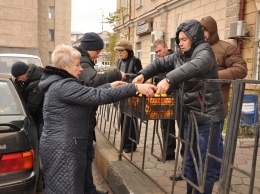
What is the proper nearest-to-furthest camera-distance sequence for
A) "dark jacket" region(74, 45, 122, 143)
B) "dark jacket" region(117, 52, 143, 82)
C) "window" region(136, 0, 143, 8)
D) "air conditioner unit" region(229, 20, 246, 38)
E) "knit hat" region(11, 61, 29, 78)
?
"dark jacket" region(74, 45, 122, 143) < "knit hat" region(11, 61, 29, 78) < "dark jacket" region(117, 52, 143, 82) < "air conditioner unit" region(229, 20, 246, 38) < "window" region(136, 0, 143, 8)

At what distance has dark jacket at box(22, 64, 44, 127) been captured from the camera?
343 cm

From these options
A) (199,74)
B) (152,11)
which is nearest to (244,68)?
(199,74)

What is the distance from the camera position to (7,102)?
2.94 meters

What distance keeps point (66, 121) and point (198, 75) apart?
3.66ft

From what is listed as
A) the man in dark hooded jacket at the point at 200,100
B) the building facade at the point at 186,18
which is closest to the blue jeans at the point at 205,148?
the man in dark hooded jacket at the point at 200,100

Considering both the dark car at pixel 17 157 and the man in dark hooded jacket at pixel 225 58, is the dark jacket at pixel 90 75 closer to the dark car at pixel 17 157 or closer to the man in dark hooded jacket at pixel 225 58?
the dark car at pixel 17 157

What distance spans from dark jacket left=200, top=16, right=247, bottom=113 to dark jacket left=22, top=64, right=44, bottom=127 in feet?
7.01

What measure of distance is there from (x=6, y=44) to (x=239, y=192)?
29756 millimetres

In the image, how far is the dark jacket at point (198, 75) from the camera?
2.20 metres

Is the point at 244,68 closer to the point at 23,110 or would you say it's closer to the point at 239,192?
the point at 239,192

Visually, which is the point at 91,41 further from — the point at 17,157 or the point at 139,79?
the point at 17,157

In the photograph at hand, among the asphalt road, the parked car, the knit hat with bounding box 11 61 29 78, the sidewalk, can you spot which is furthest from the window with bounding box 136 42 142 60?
the knit hat with bounding box 11 61 29 78

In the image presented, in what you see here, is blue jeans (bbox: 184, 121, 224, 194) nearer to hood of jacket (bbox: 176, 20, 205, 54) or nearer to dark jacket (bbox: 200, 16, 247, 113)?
hood of jacket (bbox: 176, 20, 205, 54)

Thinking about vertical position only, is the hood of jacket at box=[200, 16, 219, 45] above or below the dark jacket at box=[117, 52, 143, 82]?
above
